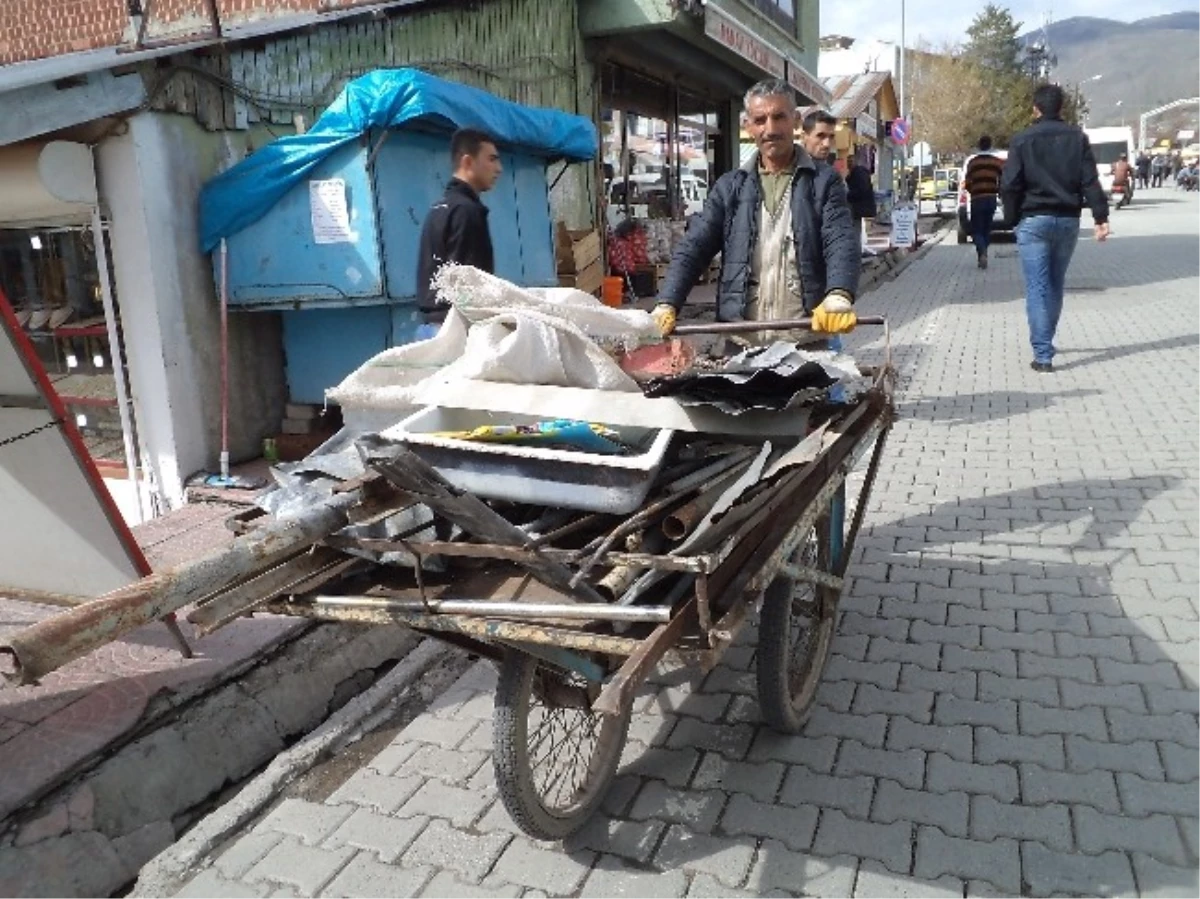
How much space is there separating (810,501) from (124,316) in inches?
205

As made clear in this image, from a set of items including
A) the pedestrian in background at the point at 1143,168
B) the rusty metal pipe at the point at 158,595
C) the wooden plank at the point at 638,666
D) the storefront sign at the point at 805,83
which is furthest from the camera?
the pedestrian in background at the point at 1143,168

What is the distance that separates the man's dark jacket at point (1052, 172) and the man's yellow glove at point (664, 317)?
522 cm

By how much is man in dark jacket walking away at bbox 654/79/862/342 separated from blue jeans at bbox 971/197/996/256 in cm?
1294

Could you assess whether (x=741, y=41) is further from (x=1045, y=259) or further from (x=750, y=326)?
(x=750, y=326)

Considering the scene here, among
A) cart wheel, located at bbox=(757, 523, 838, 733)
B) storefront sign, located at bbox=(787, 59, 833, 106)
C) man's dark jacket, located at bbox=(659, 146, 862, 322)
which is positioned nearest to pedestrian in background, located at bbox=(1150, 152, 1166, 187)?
storefront sign, located at bbox=(787, 59, 833, 106)

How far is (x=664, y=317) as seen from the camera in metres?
3.64

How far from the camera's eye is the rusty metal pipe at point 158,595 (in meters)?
1.48

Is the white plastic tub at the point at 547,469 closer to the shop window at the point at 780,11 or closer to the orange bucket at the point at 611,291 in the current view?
the orange bucket at the point at 611,291

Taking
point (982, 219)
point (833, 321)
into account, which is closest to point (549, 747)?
point (833, 321)

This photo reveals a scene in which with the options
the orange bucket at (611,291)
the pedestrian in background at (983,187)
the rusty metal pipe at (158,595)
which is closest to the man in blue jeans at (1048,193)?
the orange bucket at (611,291)

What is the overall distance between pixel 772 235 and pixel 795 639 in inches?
74.0

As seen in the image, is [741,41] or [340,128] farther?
[741,41]

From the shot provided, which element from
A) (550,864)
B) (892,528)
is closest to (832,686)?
(550,864)

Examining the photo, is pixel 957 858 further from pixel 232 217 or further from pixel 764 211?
pixel 232 217
